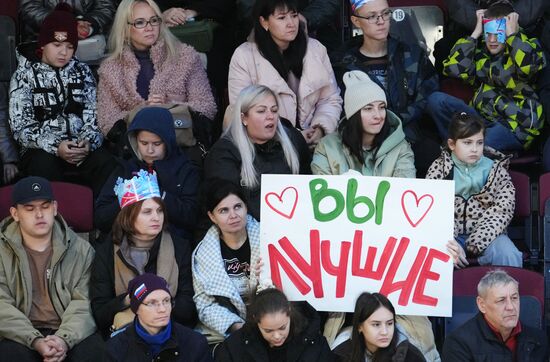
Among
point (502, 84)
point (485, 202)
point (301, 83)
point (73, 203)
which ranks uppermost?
point (301, 83)

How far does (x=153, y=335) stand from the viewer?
7.37 metres

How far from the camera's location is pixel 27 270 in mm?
7820

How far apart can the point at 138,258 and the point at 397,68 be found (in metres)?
2.45

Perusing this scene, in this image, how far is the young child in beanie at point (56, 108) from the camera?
9148 millimetres

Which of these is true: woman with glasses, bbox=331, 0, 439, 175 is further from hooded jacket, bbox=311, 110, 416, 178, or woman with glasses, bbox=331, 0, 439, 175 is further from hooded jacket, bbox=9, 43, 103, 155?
hooded jacket, bbox=9, 43, 103, 155

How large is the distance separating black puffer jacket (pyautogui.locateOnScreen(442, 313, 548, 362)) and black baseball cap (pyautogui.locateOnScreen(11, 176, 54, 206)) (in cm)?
237

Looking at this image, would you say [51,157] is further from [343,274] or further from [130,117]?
[343,274]

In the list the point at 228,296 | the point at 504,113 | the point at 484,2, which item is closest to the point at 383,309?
the point at 228,296

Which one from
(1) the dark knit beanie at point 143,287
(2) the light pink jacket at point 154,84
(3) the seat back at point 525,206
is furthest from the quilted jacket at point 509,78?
(1) the dark knit beanie at point 143,287

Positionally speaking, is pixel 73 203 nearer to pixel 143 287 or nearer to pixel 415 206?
pixel 143 287

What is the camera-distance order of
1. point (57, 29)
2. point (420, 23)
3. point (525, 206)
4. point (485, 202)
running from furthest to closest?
point (420, 23), point (57, 29), point (525, 206), point (485, 202)

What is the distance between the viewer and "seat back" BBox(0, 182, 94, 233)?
336 inches

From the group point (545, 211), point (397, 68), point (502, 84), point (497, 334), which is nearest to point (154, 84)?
point (397, 68)

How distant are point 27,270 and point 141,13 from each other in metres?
2.23
